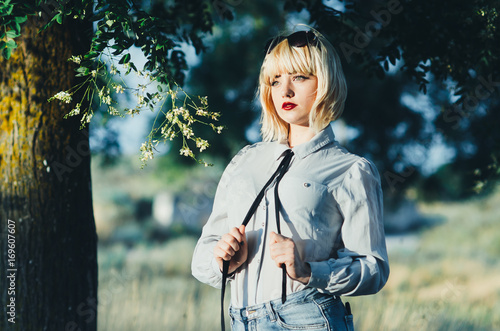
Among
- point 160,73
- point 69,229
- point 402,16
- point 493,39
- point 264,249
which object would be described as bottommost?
point 264,249

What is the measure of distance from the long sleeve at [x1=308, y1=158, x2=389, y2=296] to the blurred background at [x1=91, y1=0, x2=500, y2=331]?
0.86m

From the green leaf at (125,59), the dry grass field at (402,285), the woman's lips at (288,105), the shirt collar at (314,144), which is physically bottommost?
the dry grass field at (402,285)

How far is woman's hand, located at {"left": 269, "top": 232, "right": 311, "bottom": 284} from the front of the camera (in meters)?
1.82

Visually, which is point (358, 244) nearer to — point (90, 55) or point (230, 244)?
point (230, 244)

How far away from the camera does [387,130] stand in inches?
312

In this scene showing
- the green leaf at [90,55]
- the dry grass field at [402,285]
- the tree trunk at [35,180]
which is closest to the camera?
the green leaf at [90,55]

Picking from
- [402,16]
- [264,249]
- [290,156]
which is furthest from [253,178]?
[402,16]

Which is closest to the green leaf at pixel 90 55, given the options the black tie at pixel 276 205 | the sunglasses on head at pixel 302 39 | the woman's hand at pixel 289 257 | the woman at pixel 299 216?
the woman at pixel 299 216

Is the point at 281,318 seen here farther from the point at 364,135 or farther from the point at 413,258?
the point at 413,258

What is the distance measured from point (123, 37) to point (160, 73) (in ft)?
0.72

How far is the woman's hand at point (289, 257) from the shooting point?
1819 mm

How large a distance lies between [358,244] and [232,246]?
1.46 feet

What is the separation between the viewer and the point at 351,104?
7.87 meters

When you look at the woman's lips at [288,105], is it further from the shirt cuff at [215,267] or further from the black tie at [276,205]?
the shirt cuff at [215,267]
